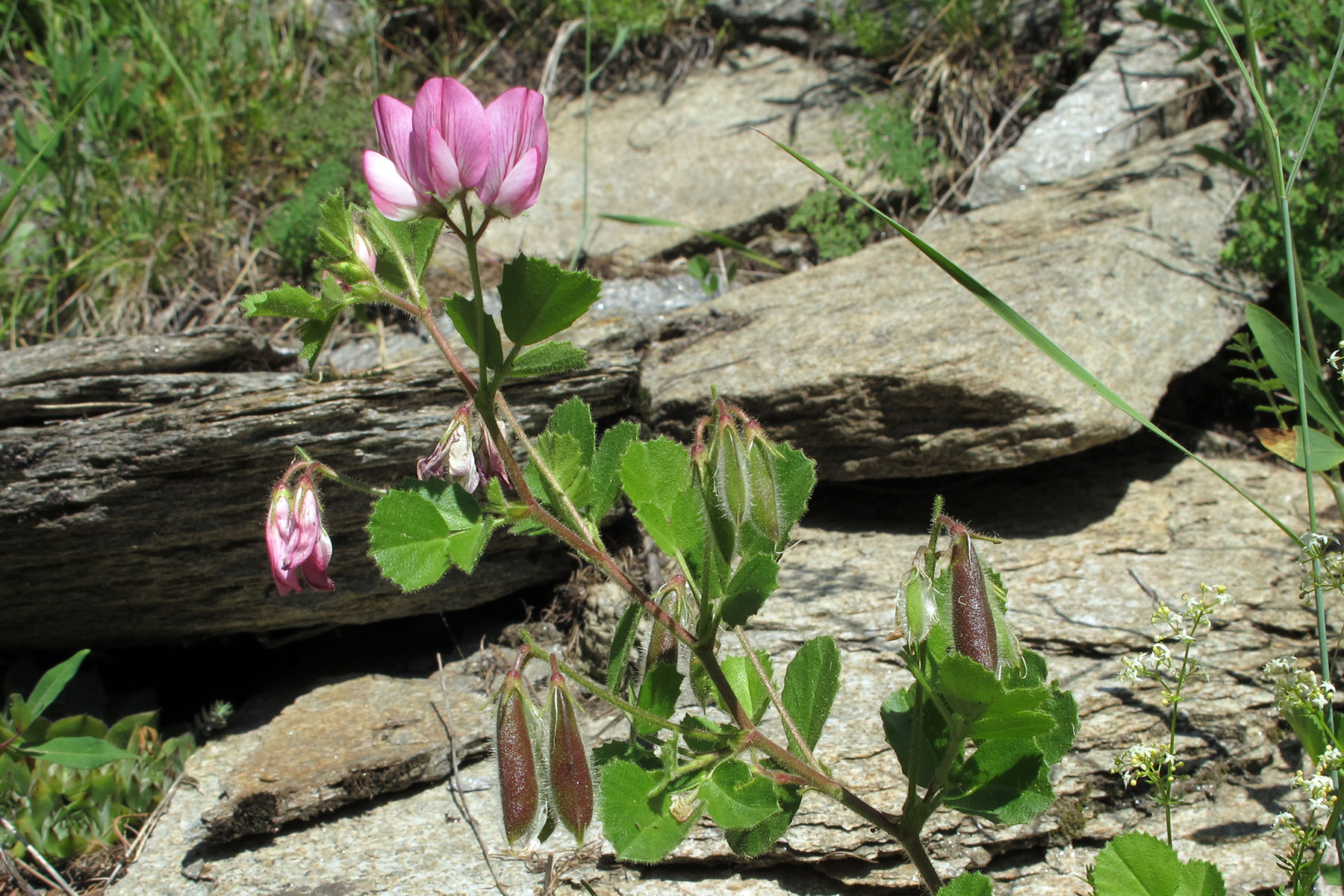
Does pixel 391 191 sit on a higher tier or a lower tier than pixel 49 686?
higher

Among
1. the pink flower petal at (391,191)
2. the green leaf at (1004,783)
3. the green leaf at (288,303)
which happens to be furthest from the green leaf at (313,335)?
the green leaf at (1004,783)

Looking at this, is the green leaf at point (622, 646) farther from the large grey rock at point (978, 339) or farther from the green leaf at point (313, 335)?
the large grey rock at point (978, 339)

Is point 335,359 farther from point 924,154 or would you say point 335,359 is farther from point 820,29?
point 820,29

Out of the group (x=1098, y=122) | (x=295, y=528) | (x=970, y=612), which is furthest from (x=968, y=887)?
(x=1098, y=122)

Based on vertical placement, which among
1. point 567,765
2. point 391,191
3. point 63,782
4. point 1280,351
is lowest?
point 63,782

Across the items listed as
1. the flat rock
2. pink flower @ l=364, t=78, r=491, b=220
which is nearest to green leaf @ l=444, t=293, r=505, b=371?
pink flower @ l=364, t=78, r=491, b=220

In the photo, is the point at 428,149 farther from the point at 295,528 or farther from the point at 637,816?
the point at 637,816
